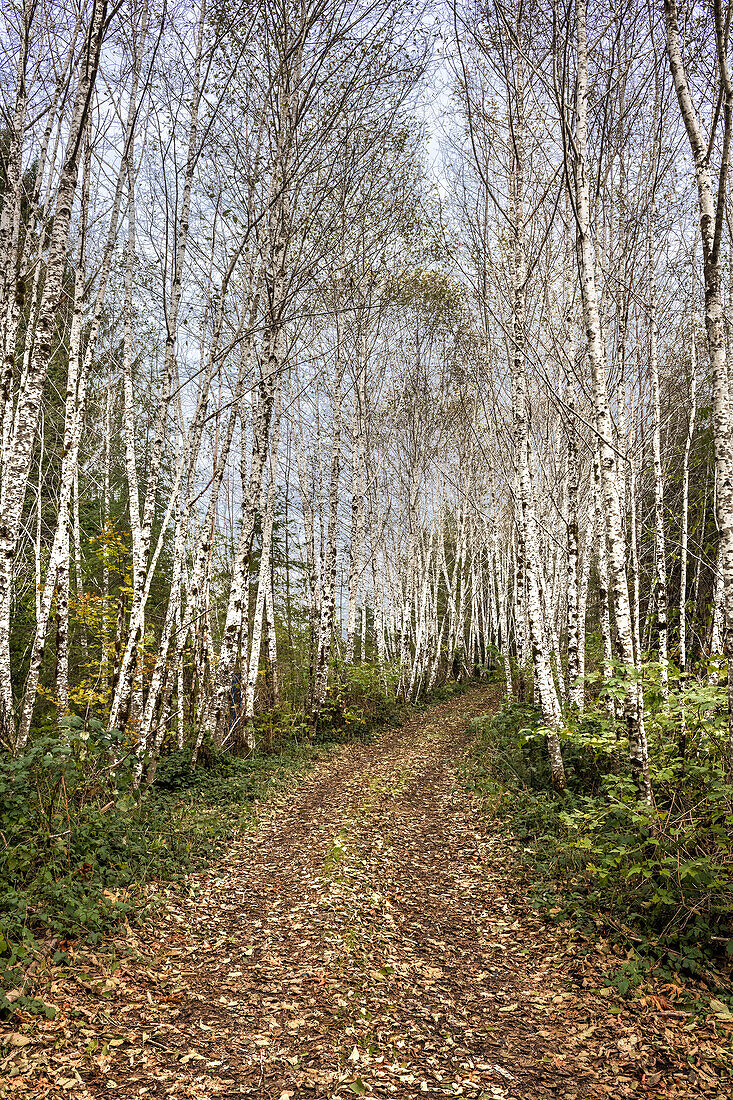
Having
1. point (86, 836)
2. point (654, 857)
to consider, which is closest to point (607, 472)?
point (654, 857)

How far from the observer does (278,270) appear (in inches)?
380

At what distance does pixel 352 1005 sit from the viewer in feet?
12.5

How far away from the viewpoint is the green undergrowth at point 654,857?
3.88 meters

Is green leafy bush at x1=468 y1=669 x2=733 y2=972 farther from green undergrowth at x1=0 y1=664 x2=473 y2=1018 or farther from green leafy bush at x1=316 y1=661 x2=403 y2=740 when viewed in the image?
green leafy bush at x1=316 y1=661 x2=403 y2=740

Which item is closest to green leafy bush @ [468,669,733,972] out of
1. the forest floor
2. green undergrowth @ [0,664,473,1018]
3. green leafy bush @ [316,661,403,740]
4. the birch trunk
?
the birch trunk

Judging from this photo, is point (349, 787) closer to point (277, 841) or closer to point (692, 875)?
point (277, 841)

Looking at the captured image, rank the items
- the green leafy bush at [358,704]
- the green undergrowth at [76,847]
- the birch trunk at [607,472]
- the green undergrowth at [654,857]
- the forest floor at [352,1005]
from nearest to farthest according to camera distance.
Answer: the forest floor at [352,1005] < the green undergrowth at [76,847] < the green undergrowth at [654,857] < the birch trunk at [607,472] < the green leafy bush at [358,704]

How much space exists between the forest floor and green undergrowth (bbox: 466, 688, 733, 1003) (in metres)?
0.25

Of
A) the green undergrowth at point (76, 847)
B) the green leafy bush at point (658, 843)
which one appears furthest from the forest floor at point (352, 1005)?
the green leafy bush at point (658, 843)

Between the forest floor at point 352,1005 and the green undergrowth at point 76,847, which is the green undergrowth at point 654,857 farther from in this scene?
the green undergrowth at point 76,847

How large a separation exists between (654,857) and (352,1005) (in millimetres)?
2524

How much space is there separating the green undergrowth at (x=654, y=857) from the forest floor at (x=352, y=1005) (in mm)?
253

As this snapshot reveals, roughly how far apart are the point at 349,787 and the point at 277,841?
2339mm

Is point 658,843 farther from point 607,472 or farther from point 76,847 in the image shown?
point 76,847
